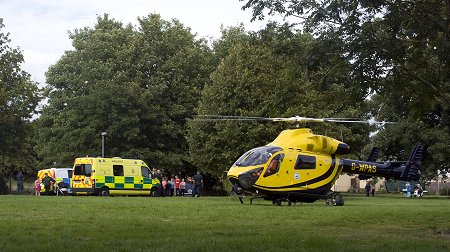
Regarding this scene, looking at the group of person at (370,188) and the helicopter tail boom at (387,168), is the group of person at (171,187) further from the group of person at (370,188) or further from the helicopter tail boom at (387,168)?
the group of person at (370,188)

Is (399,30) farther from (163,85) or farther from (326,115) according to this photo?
(163,85)

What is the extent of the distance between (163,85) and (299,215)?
37.3 m

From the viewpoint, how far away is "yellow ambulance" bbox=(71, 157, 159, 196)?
4353 centimetres

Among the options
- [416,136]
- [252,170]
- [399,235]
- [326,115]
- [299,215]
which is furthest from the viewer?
[416,136]

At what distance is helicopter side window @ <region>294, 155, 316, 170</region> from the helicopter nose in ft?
5.37

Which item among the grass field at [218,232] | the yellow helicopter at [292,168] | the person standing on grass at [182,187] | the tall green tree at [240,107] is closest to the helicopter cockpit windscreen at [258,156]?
the yellow helicopter at [292,168]

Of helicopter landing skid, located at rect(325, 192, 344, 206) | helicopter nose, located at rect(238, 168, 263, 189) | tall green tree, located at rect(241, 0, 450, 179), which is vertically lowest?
helicopter landing skid, located at rect(325, 192, 344, 206)

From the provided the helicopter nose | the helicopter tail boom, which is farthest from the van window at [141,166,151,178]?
the helicopter nose

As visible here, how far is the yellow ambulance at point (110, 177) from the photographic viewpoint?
1714 inches

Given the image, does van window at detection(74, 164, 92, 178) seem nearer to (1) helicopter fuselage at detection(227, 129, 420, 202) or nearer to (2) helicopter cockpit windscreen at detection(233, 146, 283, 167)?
(1) helicopter fuselage at detection(227, 129, 420, 202)

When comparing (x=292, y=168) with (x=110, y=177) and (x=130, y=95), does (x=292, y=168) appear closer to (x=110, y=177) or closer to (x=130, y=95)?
(x=110, y=177)

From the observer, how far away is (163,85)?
56406 millimetres

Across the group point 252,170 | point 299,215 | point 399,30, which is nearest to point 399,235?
point 399,30

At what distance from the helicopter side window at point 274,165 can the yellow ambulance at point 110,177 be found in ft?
60.4
